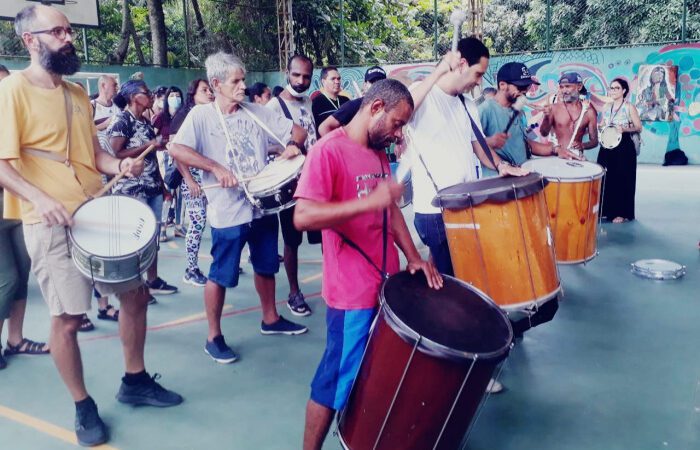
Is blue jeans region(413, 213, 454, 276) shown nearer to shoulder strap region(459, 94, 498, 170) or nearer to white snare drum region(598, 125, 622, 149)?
shoulder strap region(459, 94, 498, 170)

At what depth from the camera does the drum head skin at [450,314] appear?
2299mm

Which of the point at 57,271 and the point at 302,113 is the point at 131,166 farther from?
the point at 302,113

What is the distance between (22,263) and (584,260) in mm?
4319

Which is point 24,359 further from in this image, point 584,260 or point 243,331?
point 584,260

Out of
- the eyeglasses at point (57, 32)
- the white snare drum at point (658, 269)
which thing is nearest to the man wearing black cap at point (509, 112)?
the white snare drum at point (658, 269)

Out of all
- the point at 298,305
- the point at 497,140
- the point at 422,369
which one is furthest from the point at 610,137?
the point at 422,369

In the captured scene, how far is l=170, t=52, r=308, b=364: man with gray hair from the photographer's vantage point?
13.3ft

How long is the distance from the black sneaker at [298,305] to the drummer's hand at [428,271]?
2560 mm

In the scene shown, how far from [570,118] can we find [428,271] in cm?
500

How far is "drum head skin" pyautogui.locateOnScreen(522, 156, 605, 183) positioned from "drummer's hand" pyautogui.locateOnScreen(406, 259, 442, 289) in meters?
2.46

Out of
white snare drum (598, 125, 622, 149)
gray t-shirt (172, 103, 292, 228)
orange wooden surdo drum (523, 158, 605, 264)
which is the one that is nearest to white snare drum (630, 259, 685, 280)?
orange wooden surdo drum (523, 158, 605, 264)

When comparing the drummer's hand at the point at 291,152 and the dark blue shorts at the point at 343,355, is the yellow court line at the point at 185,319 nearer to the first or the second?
the drummer's hand at the point at 291,152

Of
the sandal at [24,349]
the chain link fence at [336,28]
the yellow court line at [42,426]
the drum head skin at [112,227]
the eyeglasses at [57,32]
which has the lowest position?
the yellow court line at [42,426]

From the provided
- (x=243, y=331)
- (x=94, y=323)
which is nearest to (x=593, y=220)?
(x=243, y=331)
